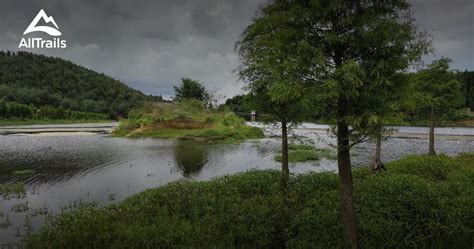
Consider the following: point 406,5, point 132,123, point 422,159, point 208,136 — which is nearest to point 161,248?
point 406,5

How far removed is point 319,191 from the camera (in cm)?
1059

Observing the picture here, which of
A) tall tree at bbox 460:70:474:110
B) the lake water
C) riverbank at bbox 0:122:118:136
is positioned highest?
tall tree at bbox 460:70:474:110

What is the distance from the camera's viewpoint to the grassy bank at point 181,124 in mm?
43378

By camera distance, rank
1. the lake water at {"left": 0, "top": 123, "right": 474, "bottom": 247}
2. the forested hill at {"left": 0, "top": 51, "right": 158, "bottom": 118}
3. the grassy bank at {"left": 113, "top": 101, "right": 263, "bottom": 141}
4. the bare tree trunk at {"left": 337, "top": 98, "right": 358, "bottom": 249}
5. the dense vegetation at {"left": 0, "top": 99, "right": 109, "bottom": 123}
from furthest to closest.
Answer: the forested hill at {"left": 0, "top": 51, "right": 158, "bottom": 118} < the dense vegetation at {"left": 0, "top": 99, "right": 109, "bottom": 123} < the grassy bank at {"left": 113, "top": 101, "right": 263, "bottom": 141} < the lake water at {"left": 0, "top": 123, "right": 474, "bottom": 247} < the bare tree trunk at {"left": 337, "top": 98, "right": 358, "bottom": 249}

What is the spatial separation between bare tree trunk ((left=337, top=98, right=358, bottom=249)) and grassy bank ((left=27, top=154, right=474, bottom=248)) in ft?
1.87

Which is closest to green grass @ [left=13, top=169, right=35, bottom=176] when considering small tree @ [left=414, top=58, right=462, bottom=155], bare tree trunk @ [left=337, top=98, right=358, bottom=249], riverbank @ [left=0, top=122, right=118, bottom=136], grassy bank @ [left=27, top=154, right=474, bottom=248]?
grassy bank @ [left=27, top=154, right=474, bottom=248]

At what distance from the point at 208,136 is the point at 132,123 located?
15.7 meters

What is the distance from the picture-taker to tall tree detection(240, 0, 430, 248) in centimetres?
582

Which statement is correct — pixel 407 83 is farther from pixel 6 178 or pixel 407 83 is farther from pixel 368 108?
pixel 6 178

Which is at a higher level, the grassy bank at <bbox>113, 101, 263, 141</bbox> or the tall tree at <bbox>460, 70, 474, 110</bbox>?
the tall tree at <bbox>460, 70, 474, 110</bbox>

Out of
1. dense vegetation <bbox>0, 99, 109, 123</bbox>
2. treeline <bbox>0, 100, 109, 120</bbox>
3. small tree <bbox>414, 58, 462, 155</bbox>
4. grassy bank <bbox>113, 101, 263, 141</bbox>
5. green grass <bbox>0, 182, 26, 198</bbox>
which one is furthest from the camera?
treeline <bbox>0, 100, 109, 120</bbox>

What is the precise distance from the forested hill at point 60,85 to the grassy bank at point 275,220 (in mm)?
119207

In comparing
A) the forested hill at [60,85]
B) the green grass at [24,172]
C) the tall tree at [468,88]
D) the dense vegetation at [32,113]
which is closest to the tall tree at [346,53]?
the green grass at [24,172]

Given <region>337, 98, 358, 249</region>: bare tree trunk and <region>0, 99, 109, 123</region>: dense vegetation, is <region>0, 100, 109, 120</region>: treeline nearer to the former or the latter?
<region>0, 99, 109, 123</region>: dense vegetation
